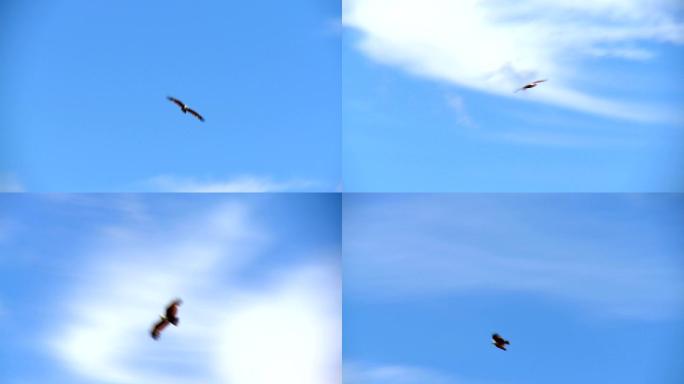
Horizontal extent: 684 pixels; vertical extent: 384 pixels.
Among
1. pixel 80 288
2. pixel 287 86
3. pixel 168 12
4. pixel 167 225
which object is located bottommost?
pixel 80 288

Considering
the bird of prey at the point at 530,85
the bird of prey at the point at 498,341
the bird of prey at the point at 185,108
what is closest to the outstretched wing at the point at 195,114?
the bird of prey at the point at 185,108

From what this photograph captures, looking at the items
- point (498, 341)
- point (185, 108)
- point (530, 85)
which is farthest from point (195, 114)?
point (498, 341)

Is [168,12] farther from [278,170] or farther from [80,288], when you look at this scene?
[80,288]

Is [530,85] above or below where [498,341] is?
above

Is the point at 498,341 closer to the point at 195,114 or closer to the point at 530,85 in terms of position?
the point at 530,85

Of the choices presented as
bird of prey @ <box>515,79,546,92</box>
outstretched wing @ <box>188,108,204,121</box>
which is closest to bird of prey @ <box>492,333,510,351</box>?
bird of prey @ <box>515,79,546,92</box>

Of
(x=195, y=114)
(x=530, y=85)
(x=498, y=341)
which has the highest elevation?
(x=530, y=85)

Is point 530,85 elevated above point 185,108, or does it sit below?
above

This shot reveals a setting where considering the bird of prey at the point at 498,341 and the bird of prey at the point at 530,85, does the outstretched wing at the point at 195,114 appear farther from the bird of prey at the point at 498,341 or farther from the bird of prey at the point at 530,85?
the bird of prey at the point at 498,341

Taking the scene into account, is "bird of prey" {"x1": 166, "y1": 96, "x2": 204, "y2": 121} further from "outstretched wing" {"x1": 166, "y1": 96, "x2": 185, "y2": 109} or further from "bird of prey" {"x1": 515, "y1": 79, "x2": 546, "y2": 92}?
"bird of prey" {"x1": 515, "y1": 79, "x2": 546, "y2": 92}

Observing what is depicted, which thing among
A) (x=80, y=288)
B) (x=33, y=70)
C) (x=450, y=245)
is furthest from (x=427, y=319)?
(x=33, y=70)

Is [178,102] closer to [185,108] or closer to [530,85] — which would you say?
[185,108]
